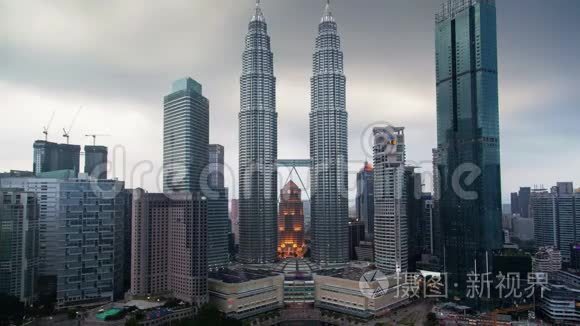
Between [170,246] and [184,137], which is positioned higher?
[184,137]

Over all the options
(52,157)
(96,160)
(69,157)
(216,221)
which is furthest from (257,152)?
(52,157)

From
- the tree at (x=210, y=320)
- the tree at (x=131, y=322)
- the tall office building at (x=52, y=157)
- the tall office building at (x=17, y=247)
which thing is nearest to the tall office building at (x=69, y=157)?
the tall office building at (x=52, y=157)

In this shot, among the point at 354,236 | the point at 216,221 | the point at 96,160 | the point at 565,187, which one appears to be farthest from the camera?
the point at 565,187

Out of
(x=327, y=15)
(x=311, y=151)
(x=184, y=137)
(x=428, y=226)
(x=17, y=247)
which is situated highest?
(x=327, y=15)

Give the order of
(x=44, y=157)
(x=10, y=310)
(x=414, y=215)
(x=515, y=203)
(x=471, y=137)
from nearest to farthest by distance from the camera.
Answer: (x=10, y=310), (x=471, y=137), (x=44, y=157), (x=414, y=215), (x=515, y=203)

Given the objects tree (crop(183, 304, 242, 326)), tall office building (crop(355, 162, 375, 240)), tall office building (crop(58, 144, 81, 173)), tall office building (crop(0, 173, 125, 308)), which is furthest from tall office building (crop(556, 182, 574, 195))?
tall office building (crop(58, 144, 81, 173))

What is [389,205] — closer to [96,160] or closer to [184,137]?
[184,137]

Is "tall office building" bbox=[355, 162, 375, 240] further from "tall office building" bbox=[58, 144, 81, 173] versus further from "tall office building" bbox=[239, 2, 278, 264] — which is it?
"tall office building" bbox=[58, 144, 81, 173]
